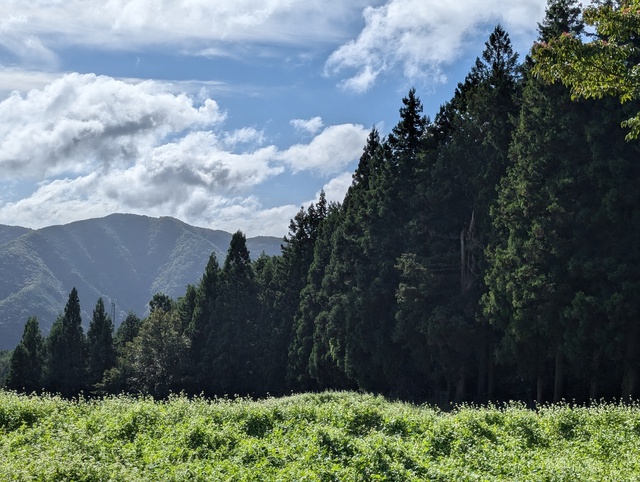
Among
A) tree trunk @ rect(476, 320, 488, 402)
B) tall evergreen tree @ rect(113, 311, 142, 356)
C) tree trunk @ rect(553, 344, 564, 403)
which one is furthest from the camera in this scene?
tall evergreen tree @ rect(113, 311, 142, 356)

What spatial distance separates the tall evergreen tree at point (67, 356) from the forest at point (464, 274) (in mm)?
7300

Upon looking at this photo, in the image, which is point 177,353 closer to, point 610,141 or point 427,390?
point 427,390

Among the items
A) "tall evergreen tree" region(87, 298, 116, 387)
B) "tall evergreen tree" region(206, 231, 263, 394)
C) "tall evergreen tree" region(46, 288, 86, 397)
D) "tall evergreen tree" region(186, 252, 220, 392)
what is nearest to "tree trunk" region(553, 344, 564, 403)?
"tall evergreen tree" region(206, 231, 263, 394)

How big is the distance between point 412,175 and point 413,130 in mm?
3306

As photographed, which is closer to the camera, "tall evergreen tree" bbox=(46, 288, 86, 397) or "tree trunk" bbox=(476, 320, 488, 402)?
"tree trunk" bbox=(476, 320, 488, 402)

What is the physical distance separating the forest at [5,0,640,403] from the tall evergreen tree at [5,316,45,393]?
10.6 m

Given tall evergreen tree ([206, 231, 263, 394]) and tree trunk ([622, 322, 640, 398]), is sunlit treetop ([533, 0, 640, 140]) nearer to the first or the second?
tree trunk ([622, 322, 640, 398])

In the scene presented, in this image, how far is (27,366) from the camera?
219 ft

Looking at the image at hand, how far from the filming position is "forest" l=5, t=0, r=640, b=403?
26281 millimetres

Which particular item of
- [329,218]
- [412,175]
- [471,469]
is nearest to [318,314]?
[329,218]

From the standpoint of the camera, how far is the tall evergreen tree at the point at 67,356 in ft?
216

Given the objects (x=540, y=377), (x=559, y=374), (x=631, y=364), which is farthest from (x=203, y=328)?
(x=631, y=364)

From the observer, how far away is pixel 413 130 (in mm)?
42000

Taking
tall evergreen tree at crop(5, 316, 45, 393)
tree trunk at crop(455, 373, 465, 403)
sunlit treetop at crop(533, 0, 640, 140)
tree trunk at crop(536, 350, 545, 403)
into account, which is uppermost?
sunlit treetop at crop(533, 0, 640, 140)
